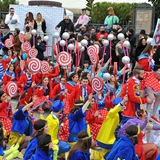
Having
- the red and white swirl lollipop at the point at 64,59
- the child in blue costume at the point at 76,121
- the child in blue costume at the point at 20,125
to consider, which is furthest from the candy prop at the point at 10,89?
the red and white swirl lollipop at the point at 64,59

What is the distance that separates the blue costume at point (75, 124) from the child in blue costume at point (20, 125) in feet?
2.35

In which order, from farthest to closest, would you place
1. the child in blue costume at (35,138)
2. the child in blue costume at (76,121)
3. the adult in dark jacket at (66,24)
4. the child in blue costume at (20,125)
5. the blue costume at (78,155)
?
the adult in dark jacket at (66,24) → the child in blue costume at (20,125) → the child in blue costume at (76,121) → the child in blue costume at (35,138) → the blue costume at (78,155)

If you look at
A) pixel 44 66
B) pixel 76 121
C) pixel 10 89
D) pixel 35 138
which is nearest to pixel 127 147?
pixel 35 138

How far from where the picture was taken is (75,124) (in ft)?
22.2

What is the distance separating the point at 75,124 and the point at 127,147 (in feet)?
5.16

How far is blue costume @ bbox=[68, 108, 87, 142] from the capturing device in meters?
6.72

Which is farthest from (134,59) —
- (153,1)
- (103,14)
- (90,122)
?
(103,14)

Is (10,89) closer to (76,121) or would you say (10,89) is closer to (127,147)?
(76,121)

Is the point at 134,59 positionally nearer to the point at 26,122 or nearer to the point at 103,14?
the point at 26,122

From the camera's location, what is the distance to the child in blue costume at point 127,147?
210 inches

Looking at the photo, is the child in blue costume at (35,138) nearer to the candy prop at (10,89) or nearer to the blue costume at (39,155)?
the blue costume at (39,155)

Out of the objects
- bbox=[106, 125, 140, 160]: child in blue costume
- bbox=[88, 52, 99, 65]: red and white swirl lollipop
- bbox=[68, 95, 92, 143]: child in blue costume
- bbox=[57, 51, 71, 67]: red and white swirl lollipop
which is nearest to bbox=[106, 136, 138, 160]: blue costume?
bbox=[106, 125, 140, 160]: child in blue costume

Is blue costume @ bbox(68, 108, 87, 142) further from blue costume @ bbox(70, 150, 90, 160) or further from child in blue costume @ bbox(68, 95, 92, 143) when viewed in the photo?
blue costume @ bbox(70, 150, 90, 160)

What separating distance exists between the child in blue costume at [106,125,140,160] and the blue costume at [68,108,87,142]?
4.38 feet
